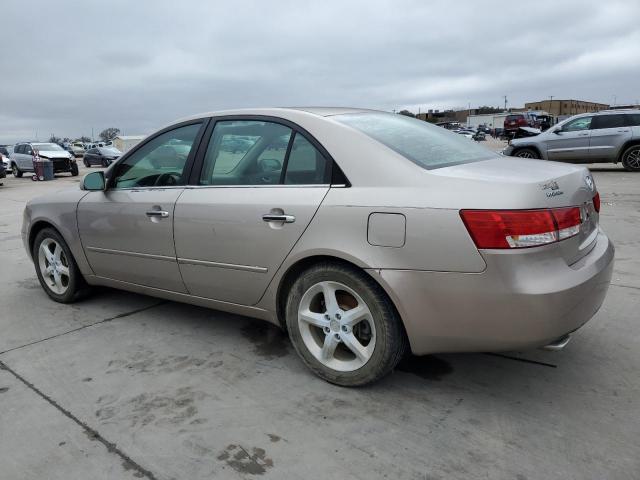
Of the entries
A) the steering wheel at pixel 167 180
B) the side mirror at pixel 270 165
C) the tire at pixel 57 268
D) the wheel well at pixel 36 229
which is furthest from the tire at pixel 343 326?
the wheel well at pixel 36 229

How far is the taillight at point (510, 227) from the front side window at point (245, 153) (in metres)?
1.19

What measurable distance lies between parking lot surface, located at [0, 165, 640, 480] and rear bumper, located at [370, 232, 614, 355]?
400mm

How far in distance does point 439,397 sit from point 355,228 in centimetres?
100

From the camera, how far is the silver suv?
42.7ft

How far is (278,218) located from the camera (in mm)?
2773

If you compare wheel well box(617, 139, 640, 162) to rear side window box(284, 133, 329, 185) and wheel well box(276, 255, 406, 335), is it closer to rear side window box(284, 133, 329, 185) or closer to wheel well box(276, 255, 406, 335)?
rear side window box(284, 133, 329, 185)

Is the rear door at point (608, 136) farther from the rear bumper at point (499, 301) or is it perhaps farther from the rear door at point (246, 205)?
the rear door at point (246, 205)

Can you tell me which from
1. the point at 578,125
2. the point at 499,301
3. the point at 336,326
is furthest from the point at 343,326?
the point at 578,125

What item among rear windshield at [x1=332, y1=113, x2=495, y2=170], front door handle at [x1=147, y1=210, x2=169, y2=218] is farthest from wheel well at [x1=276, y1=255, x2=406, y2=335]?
front door handle at [x1=147, y1=210, x2=169, y2=218]

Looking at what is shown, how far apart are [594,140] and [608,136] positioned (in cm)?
33

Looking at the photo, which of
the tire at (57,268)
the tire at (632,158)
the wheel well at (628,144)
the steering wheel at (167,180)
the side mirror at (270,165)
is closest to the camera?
the side mirror at (270,165)

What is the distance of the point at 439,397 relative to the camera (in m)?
2.66

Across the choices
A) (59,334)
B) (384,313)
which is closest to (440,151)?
(384,313)

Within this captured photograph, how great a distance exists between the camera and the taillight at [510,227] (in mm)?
2189
